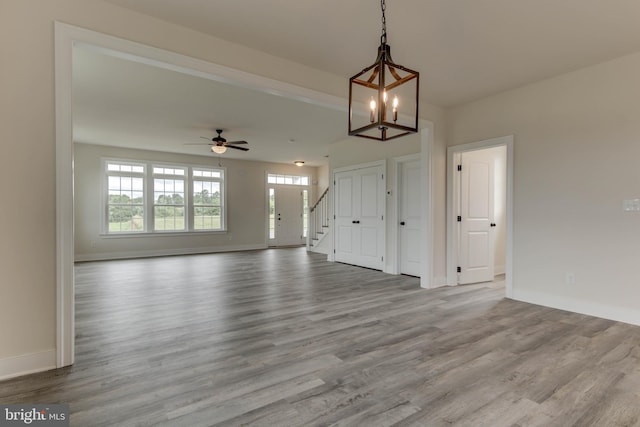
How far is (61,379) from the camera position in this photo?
7.11ft

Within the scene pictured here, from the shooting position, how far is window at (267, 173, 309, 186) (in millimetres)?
10344

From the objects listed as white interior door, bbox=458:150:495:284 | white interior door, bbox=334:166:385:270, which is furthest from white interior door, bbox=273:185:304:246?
white interior door, bbox=458:150:495:284

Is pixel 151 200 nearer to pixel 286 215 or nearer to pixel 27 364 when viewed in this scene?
pixel 286 215

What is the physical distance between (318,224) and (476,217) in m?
5.10

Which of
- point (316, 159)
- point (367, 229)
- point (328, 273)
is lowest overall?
point (328, 273)

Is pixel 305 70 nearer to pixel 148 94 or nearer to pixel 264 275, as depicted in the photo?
pixel 148 94

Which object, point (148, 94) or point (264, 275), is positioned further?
point (264, 275)

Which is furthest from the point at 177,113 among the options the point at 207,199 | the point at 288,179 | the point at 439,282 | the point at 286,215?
the point at 286,215

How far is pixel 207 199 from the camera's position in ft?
30.3

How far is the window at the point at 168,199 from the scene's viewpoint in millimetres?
8453

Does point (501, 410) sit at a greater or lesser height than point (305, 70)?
lesser

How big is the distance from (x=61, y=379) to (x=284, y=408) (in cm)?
159

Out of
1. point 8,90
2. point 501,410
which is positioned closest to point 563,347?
point 501,410

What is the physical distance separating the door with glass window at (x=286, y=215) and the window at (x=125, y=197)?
3.72 m
